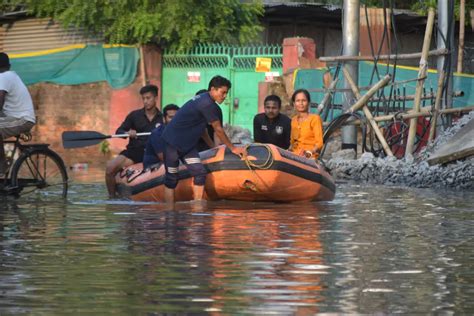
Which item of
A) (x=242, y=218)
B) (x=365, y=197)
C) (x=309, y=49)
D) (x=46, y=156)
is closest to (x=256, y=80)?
(x=309, y=49)

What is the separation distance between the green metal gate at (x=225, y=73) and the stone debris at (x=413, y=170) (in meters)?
5.94

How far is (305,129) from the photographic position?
1588cm

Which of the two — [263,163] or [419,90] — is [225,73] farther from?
[263,163]

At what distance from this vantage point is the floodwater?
22.3 feet

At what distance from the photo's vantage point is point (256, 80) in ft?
89.1

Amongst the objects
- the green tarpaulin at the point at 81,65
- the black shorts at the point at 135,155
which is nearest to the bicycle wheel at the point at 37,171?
the black shorts at the point at 135,155

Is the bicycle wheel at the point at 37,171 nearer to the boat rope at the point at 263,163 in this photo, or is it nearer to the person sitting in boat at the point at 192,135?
the person sitting in boat at the point at 192,135

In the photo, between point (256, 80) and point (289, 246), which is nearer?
point (289, 246)

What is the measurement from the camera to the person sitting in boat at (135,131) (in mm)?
16266

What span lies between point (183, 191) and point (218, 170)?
18.9 inches

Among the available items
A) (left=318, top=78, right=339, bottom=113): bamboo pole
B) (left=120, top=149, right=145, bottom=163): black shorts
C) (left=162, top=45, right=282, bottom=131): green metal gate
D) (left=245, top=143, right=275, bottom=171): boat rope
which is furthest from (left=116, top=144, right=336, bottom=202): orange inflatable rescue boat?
(left=162, top=45, right=282, bottom=131): green metal gate

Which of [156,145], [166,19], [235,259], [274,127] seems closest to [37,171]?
[156,145]

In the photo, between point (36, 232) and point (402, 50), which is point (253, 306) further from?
point (402, 50)

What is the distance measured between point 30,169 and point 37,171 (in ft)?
0.28
